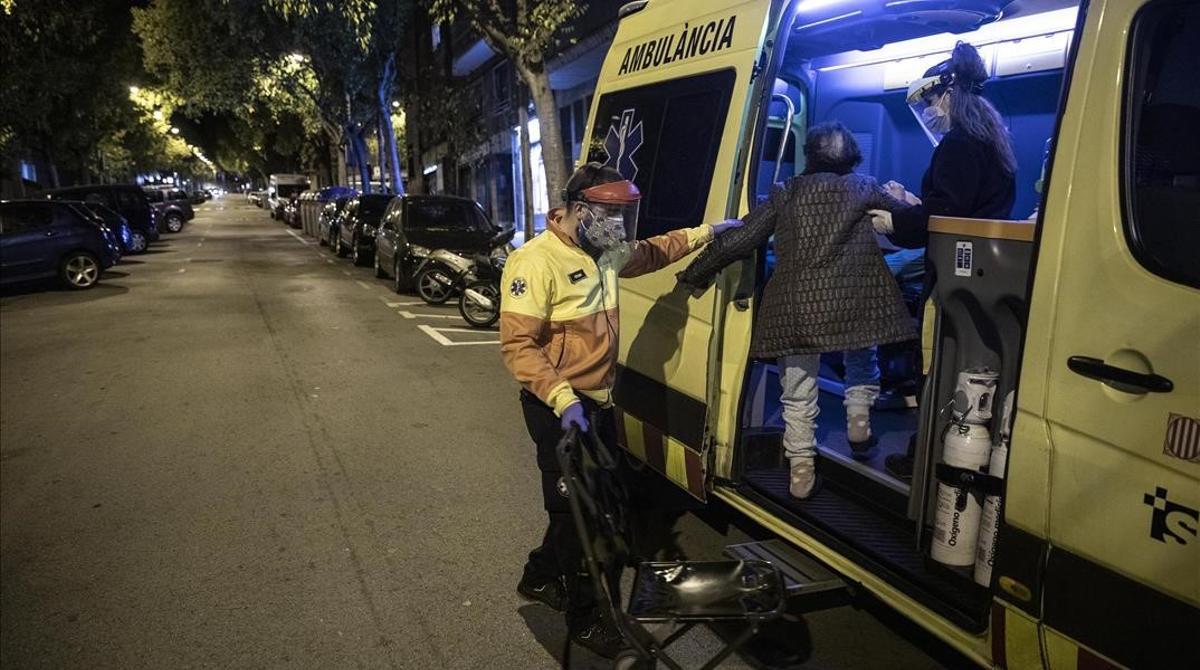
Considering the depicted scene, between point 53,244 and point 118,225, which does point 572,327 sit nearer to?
point 53,244

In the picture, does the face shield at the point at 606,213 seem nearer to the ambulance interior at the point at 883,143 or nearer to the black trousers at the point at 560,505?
the black trousers at the point at 560,505

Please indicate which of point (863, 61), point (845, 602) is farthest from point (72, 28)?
point (845, 602)

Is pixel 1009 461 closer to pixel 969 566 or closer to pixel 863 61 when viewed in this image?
pixel 969 566

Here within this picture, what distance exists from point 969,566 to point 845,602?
0.55 m

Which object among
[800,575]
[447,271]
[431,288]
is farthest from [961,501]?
[431,288]

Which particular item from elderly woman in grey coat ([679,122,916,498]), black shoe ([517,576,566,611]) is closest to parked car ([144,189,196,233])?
black shoe ([517,576,566,611])

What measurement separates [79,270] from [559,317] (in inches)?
575

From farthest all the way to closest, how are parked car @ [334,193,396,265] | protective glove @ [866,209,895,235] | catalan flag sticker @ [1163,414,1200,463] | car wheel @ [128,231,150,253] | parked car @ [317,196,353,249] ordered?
parked car @ [317,196,353,249], car wheel @ [128,231,150,253], parked car @ [334,193,396,265], protective glove @ [866,209,895,235], catalan flag sticker @ [1163,414,1200,463]

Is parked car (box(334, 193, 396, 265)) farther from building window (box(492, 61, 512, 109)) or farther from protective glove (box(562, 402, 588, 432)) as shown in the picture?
protective glove (box(562, 402, 588, 432))

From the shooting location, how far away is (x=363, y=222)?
18.2 m

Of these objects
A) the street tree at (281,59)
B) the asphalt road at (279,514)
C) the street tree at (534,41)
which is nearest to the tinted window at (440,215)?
the street tree at (534,41)

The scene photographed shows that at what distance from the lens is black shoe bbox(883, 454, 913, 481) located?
353 centimetres

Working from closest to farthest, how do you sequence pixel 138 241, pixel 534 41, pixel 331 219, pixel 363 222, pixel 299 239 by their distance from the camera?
pixel 534 41 < pixel 363 222 < pixel 138 241 < pixel 331 219 < pixel 299 239

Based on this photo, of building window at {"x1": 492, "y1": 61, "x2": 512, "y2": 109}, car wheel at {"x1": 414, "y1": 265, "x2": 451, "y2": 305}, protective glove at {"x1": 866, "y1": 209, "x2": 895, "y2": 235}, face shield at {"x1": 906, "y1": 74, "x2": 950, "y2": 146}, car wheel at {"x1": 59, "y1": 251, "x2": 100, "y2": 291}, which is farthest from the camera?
building window at {"x1": 492, "y1": 61, "x2": 512, "y2": 109}
